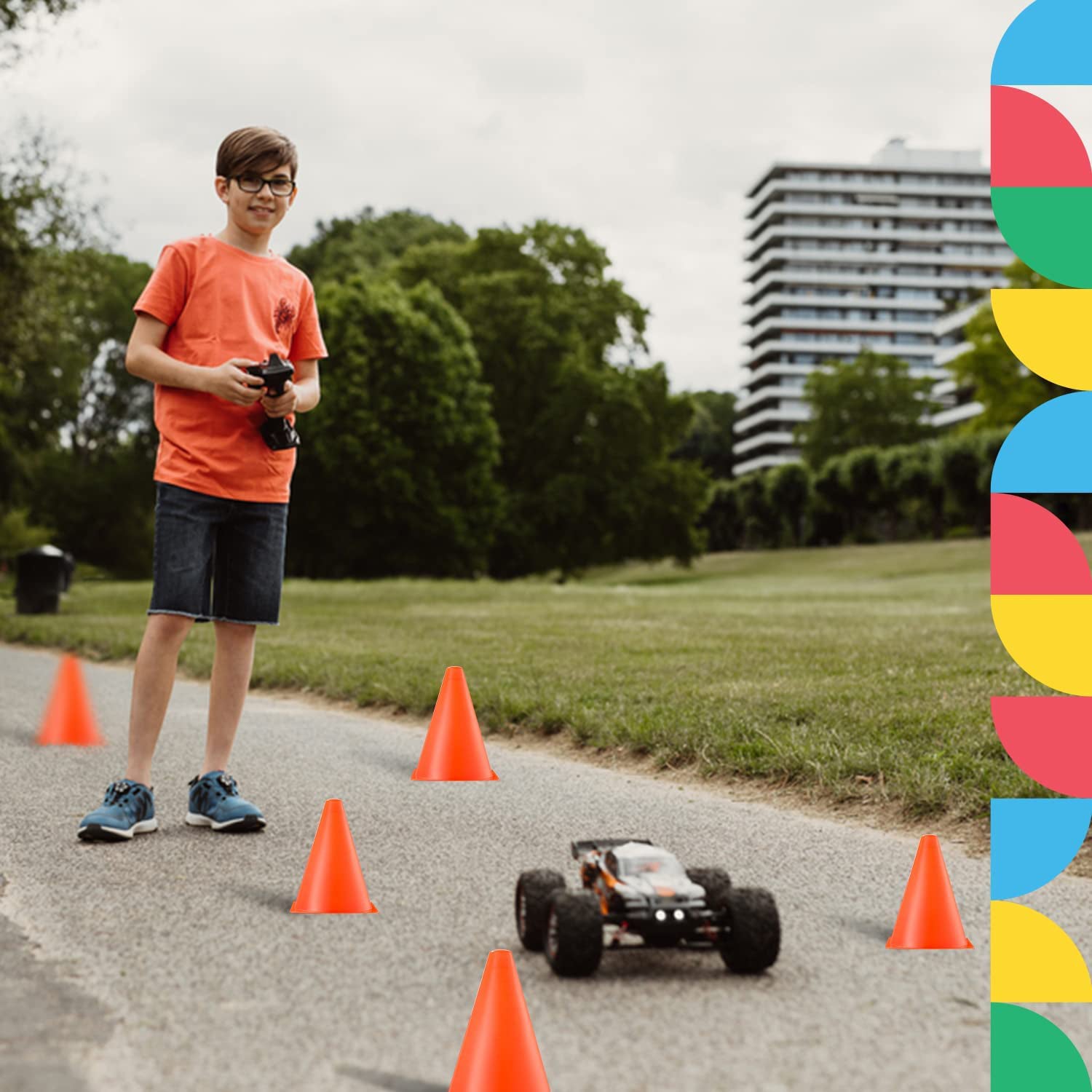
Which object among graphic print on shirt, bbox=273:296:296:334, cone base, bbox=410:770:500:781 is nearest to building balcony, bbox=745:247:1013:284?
cone base, bbox=410:770:500:781

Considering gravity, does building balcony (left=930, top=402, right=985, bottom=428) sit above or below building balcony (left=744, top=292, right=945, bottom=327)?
below

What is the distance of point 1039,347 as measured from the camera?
17.9 ft

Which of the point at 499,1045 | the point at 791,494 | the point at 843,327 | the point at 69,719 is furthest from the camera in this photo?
the point at 843,327

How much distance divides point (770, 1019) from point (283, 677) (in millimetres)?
7516

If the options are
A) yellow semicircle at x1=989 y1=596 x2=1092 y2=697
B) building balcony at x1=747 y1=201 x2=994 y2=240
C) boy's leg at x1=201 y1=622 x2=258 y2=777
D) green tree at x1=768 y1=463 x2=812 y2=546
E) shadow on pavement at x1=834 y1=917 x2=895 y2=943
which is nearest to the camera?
shadow on pavement at x1=834 y1=917 x2=895 y2=943

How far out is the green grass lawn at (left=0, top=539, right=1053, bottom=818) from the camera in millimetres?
5754

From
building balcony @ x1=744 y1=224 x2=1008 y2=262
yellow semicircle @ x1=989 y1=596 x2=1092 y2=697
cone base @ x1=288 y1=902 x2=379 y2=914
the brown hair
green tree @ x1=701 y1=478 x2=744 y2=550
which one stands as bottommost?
cone base @ x1=288 y1=902 x2=379 y2=914

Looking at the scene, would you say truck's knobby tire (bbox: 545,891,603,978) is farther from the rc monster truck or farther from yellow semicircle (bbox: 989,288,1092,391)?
yellow semicircle (bbox: 989,288,1092,391)

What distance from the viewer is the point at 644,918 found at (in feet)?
9.92

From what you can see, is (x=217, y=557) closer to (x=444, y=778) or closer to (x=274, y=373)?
(x=274, y=373)

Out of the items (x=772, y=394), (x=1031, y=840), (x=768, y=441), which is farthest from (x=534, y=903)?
(x=772, y=394)

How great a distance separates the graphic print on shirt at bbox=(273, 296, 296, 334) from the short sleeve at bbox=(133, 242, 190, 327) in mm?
321

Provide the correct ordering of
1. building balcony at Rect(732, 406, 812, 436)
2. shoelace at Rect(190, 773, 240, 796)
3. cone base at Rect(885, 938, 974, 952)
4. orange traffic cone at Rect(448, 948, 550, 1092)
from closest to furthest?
1. orange traffic cone at Rect(448, 948, 550, 1092)
2. cone base at Rect(885, 938, 974, 952)
3. shoelace at Rect(190, 773, 240, 796)
4. building balcony at Rect(732, 406, 812, 436)

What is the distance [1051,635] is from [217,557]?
3866 mm
